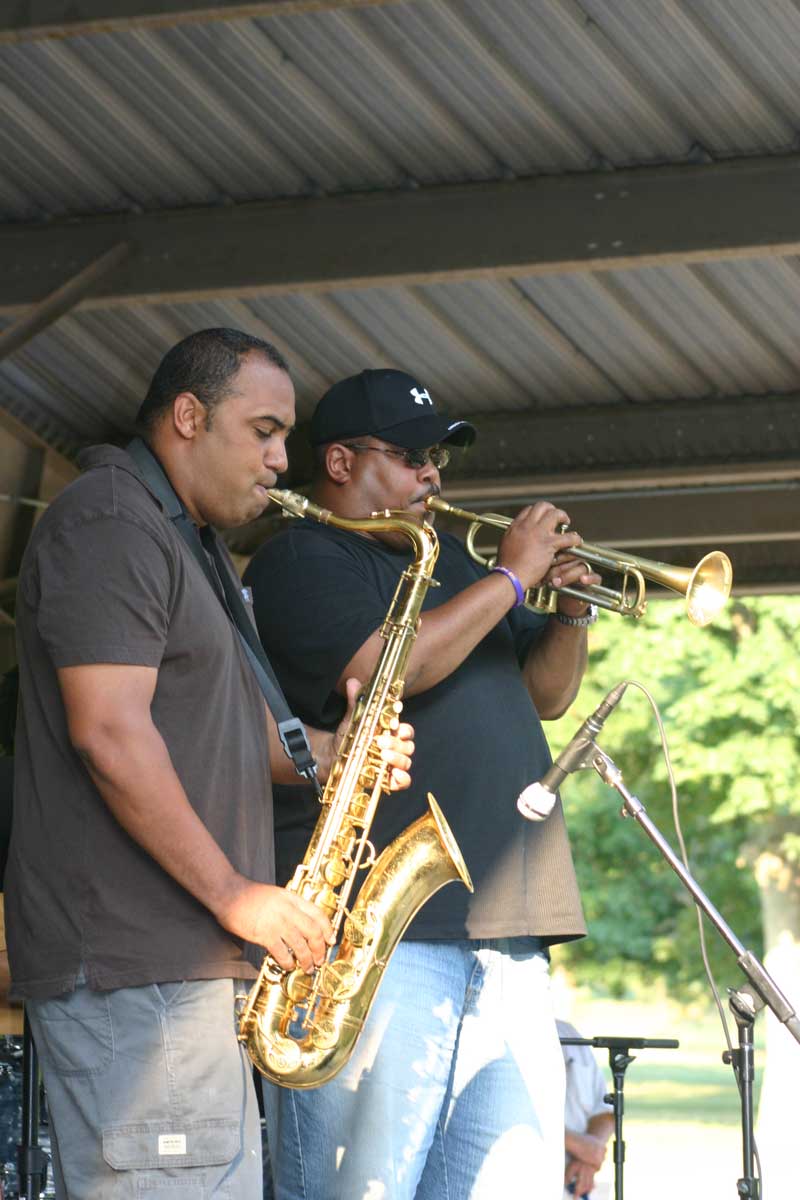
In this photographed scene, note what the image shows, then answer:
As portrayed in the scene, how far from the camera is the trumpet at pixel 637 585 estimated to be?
3721 mm

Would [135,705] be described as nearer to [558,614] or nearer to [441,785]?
[441,785]

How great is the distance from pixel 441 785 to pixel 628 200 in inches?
111

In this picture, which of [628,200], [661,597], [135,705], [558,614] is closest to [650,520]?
[661,597]

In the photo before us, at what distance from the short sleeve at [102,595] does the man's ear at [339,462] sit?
3.70 ft

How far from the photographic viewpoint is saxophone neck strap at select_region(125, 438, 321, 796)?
299 cm

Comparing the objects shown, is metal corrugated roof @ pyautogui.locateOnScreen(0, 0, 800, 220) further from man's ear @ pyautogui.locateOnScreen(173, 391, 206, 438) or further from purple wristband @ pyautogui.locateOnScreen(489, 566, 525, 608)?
man's ear @ pyautogui.locateOnScreen(173, 391, 206, 438)

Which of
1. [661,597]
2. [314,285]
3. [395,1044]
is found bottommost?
[395,1044]

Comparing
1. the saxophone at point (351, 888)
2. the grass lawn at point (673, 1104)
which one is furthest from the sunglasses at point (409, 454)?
the grass lawn at point (673, 1104)

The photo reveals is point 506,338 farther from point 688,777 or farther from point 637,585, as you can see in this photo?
point 688,777

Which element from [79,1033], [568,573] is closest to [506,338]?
[568,573]

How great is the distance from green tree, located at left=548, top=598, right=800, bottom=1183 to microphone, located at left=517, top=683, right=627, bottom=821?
44.7 ft

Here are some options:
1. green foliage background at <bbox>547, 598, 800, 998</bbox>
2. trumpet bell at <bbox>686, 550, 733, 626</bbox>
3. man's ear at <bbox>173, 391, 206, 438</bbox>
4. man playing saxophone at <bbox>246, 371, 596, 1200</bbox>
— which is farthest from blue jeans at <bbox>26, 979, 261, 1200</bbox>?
green foliage background at <bbox>547, 598, 800, 998</bbox>

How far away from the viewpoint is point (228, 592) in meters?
3.14

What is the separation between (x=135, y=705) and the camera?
2682 millimetres
